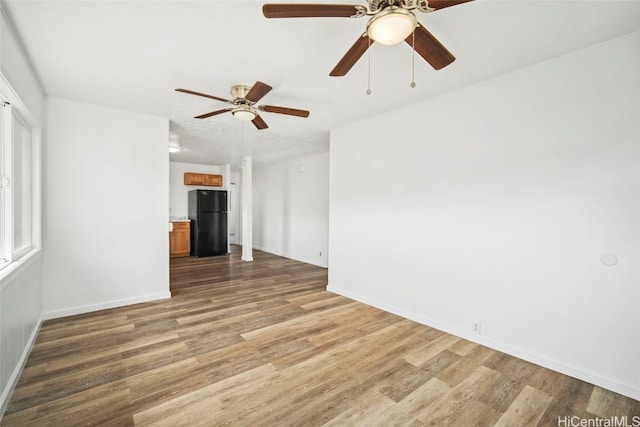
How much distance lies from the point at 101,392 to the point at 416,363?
7.90 ft

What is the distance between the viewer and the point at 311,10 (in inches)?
53.9

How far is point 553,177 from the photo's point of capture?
2.32 m

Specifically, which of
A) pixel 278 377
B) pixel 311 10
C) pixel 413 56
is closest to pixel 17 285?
pixel 278 377

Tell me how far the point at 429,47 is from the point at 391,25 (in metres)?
0.44

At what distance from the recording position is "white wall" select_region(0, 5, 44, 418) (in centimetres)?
183

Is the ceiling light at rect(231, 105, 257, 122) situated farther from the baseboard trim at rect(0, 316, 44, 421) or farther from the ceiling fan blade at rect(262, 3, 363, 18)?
the baseboard trim at rect(0, 316, 44, 421)

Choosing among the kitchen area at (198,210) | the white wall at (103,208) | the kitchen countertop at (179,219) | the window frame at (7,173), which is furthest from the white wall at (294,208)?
the window frame at (7,173)

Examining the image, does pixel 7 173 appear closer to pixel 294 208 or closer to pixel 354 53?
pixel 354 53

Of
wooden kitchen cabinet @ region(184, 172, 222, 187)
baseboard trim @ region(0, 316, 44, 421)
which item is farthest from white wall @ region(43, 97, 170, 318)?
wooden kitchen cabinet @ region(184, 172, 222, 187)

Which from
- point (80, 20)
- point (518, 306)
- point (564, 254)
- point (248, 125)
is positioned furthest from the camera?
point (248, 125)

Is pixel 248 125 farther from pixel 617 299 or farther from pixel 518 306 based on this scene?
pixel 617 299

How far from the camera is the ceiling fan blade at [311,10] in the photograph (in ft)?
4.39

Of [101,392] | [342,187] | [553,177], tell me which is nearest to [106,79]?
[101,392]

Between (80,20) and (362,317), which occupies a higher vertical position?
(80,20)
